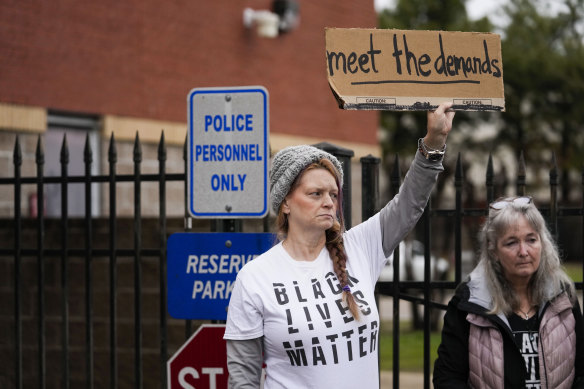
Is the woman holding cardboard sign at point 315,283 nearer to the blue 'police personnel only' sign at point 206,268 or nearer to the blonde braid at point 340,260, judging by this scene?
the blonde braid at point 340,260

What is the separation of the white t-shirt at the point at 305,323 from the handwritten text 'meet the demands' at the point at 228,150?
1.37 m

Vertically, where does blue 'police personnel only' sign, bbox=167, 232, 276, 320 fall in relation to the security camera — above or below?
below

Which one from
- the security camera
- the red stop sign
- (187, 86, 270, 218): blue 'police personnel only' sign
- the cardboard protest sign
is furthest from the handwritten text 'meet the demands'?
the security camera

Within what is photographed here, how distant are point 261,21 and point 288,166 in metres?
9.07

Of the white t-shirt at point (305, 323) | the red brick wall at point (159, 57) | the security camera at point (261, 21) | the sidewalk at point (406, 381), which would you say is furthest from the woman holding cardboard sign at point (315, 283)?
the security camera at point (261, 21)

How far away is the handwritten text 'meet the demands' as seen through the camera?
4.29 m

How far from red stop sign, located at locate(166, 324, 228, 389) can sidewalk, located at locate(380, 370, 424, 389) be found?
429 centimetres

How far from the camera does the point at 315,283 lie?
9.46 feet

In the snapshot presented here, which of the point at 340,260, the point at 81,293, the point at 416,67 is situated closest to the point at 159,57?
the point at 81,293

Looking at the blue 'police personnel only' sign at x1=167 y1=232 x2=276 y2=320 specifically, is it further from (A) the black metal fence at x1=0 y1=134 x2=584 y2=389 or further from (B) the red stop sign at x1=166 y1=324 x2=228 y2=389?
(A) the black metal fence at x1=0 y1=134 x2=584 y2=389

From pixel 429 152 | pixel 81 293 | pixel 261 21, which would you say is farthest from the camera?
pixel 261 21

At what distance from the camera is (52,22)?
8797 millimetres

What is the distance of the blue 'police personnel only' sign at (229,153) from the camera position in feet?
14.0

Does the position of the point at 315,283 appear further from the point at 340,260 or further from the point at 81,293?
the point at 81,293
